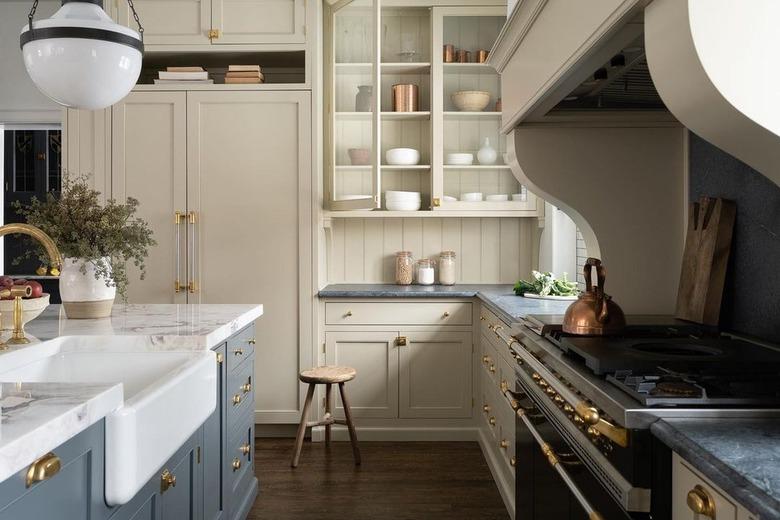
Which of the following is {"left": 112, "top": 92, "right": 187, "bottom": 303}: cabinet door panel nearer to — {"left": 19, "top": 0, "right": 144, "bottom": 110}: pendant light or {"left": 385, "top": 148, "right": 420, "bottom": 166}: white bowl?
{"left": 385, "top": 148, "right": 420, "bottom": 166}: white bowl

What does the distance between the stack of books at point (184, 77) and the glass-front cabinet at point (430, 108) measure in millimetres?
722

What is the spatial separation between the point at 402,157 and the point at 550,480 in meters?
2.84

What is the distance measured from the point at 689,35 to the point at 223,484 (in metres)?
2.23

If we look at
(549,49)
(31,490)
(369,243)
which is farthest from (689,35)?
(369,243)

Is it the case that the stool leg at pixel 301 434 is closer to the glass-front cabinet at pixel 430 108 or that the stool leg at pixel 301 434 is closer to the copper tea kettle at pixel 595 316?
the glass-front cabinet at pixel 430 108

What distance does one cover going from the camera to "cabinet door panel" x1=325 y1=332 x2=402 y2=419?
158 inches

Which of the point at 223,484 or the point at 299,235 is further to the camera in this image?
the point at 299,235

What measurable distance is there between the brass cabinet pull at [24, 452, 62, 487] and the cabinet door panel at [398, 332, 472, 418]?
9.67ft

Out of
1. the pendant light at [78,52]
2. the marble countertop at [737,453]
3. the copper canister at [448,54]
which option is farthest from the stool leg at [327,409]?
the marble countertop at [737,453]

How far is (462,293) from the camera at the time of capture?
13.0 feet

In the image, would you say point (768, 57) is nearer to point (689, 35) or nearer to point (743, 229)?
point (689, 35)

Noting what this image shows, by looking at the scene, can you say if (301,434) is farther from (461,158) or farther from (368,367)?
(461,158)

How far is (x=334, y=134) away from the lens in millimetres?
4031

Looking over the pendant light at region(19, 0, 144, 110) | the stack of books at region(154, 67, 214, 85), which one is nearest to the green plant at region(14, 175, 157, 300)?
the pendant light at region(19, 0, 144, 110)
